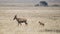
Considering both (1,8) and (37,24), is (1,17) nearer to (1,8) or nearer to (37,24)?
(1,8)

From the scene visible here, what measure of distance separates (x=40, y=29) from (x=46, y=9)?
505 mm

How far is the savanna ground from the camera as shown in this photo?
3.44ft

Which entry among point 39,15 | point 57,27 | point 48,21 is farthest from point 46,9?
point 57,27

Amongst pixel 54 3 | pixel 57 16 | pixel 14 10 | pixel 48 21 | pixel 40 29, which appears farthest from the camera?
pixel 54 3

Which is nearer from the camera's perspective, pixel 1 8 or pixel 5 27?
pixel 5 27

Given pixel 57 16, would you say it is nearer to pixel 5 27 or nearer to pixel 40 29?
pixel 40 29

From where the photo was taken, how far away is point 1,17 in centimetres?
129

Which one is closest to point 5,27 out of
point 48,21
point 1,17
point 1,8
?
point 1,17

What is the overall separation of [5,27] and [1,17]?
23cm

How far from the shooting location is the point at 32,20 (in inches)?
47.8

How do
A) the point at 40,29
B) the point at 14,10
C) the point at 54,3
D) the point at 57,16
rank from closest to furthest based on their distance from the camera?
the point at 40,29 → the point at 57,16 → the point at 14,10 → the point at 54,3

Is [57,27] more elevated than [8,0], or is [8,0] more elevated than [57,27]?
[8,0]

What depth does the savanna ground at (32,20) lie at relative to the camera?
3.44 feet

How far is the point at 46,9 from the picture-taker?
1.52 meters
